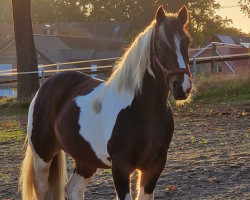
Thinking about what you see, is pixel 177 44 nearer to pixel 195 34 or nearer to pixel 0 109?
pixel 0 109

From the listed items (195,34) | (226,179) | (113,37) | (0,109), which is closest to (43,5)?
(113,37)

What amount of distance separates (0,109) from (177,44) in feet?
44.7

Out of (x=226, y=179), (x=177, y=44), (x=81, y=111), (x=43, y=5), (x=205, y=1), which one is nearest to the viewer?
(x=177, y=44)

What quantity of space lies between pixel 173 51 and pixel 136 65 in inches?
16.1

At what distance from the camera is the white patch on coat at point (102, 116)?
4039mm

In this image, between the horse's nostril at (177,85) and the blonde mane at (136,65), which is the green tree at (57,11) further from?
the horse's nostril at (177,85)

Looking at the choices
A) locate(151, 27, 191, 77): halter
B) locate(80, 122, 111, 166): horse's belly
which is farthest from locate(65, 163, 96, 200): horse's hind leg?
locate(151, 27, 191, 77): halter

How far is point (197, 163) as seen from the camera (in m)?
6.76

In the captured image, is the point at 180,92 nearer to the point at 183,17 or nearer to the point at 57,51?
the point at 183,17

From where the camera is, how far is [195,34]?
5225 centimetres

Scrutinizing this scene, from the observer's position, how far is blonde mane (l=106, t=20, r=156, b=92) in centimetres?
391

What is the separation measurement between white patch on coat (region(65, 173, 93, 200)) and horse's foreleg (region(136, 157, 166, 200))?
0.96 meters

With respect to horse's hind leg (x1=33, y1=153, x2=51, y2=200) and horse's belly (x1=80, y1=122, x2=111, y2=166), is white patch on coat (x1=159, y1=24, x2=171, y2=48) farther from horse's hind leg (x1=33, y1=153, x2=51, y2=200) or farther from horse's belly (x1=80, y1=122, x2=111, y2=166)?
horse's hind leg (x1=33, y1=153, x2=51, y2=200)

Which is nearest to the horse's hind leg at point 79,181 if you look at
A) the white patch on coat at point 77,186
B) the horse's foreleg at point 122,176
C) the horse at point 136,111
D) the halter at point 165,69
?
the white patch on coat at point 77,186
